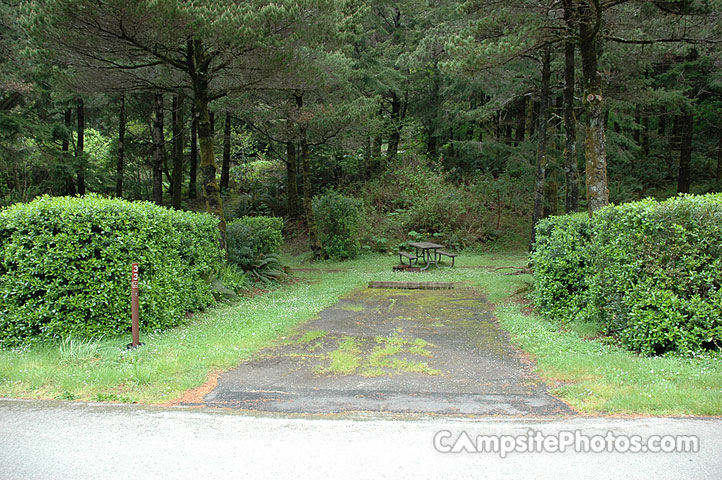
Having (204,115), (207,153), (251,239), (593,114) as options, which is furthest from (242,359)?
(593,114)

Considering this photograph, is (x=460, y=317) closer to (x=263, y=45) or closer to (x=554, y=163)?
(x=263, y=45)

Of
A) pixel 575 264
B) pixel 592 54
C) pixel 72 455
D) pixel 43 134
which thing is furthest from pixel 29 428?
pixel 43 134

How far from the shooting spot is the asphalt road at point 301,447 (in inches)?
128

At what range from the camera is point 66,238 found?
6.54 metres

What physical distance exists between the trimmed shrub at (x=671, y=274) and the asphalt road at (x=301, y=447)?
1959 millimetres

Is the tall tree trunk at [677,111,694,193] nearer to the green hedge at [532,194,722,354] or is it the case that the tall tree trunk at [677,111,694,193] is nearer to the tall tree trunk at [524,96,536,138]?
the tall tree trunk at [524,96,536,138]

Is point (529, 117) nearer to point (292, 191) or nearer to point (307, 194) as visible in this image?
point (292, 191)

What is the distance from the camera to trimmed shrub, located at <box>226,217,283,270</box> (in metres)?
12.8

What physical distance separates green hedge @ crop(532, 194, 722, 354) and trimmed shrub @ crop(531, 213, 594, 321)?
1102 millimetres

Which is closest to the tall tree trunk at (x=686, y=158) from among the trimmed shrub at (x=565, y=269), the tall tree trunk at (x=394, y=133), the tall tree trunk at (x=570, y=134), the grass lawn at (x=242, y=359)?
the tall tree trunk at (x=570, y=134)

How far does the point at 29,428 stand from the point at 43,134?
15655 mm
